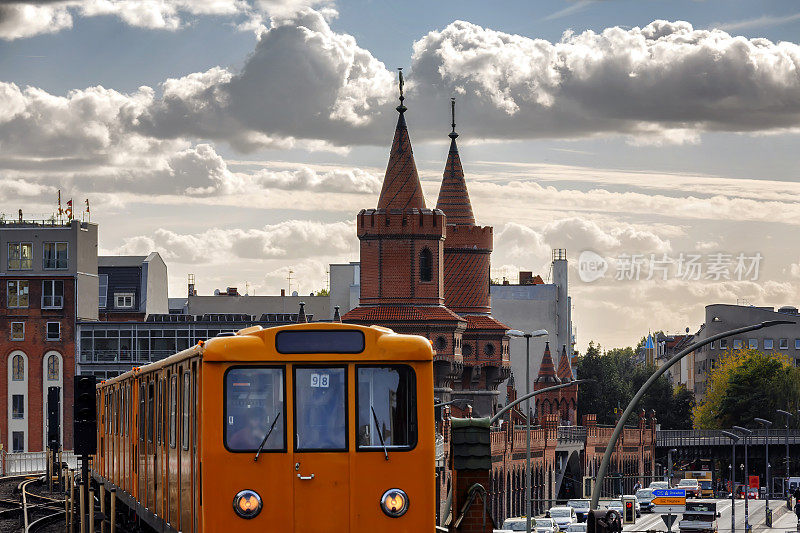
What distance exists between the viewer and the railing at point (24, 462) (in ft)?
221

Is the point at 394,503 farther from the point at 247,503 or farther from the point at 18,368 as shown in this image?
the point at 18,368

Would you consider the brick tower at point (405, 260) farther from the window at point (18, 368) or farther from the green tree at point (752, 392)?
the green tree at point (752, 392)

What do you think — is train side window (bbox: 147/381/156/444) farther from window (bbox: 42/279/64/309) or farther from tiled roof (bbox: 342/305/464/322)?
window (bbox: 42/279/64/309)

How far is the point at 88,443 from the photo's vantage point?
24.4 metres

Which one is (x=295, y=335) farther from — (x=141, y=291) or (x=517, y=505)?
(x=141, y=291)

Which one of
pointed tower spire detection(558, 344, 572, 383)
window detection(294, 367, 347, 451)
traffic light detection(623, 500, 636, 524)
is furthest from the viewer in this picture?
pointed tower spire detection(558, 344, 572, 383)

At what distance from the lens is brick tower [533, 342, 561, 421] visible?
122 metres

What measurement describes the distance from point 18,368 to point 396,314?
25969 millimetres

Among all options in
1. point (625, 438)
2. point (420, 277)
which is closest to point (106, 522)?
point (420, 277)

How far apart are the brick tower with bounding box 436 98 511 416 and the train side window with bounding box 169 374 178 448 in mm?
83542

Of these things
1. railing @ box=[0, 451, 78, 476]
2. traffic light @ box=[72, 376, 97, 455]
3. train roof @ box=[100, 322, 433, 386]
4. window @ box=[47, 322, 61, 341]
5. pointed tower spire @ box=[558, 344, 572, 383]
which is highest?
train roof @ box=[100, 322, 433, 386]

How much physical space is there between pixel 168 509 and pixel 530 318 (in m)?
118

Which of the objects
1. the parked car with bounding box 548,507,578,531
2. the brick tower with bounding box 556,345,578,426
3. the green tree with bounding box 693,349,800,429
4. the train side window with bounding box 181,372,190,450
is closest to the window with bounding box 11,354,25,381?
the parked car with bounding box 548,507,578,531

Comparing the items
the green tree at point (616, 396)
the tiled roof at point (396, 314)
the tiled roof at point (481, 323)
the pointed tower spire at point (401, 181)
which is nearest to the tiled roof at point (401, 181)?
the pointed tower spire at point (401, 181)
